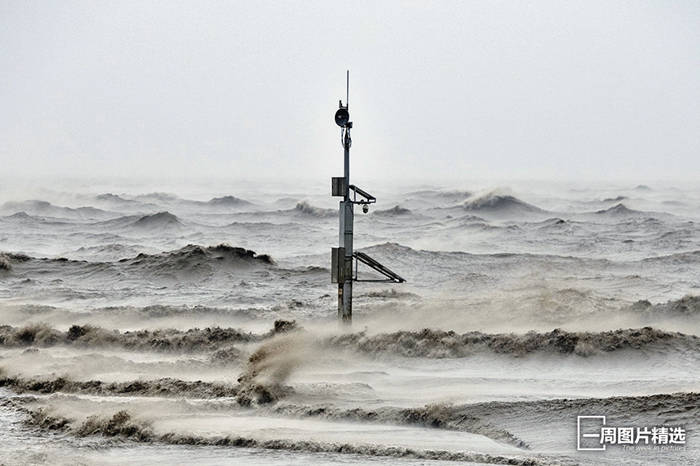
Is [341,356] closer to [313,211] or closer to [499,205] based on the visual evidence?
[313,211]

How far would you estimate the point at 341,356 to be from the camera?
12.4 meters

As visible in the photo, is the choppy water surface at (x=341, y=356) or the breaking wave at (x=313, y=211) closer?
the choppy water surface at (x=341, y=356)

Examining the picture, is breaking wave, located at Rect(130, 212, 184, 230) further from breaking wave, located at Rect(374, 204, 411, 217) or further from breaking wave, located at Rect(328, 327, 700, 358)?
breaking wave, located at Rect(328, 327, 700, 358)

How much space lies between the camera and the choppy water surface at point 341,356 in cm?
900

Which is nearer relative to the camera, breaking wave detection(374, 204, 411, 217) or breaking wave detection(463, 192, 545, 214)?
breaking wave detection(374, 204, 411, 217)

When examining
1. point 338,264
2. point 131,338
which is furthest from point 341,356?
point 131,338

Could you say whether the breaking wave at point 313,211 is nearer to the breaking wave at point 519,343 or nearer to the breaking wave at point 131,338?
the breaking wave at point 131,338
